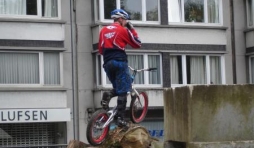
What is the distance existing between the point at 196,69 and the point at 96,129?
740 inches

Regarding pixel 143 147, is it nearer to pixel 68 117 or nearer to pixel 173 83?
pixel 68 117

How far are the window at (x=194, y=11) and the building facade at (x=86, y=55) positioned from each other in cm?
5

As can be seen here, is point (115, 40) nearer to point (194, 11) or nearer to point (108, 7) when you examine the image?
point (108, 7)

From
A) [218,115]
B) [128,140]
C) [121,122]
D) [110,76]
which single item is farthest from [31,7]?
[218,115]

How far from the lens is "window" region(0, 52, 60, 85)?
27062 millimetres

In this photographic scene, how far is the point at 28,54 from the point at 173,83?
684 centimetres

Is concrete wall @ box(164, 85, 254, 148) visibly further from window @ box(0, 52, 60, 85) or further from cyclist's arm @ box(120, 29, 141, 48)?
window @ box(0, 52, 60, 85)

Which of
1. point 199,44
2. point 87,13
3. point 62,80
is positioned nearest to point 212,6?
point 199,44

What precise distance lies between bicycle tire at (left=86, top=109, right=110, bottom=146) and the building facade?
1436cm

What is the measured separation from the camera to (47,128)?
28.1m

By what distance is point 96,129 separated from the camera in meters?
12.6

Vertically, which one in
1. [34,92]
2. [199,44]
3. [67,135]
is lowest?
[67,135]

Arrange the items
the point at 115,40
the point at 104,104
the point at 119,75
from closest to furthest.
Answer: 1. the point at 115,40
2. the point at 119,75
3. the point at 104,104

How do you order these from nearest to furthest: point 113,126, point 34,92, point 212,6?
point 113,126 → point 34,92 → point 212,6
